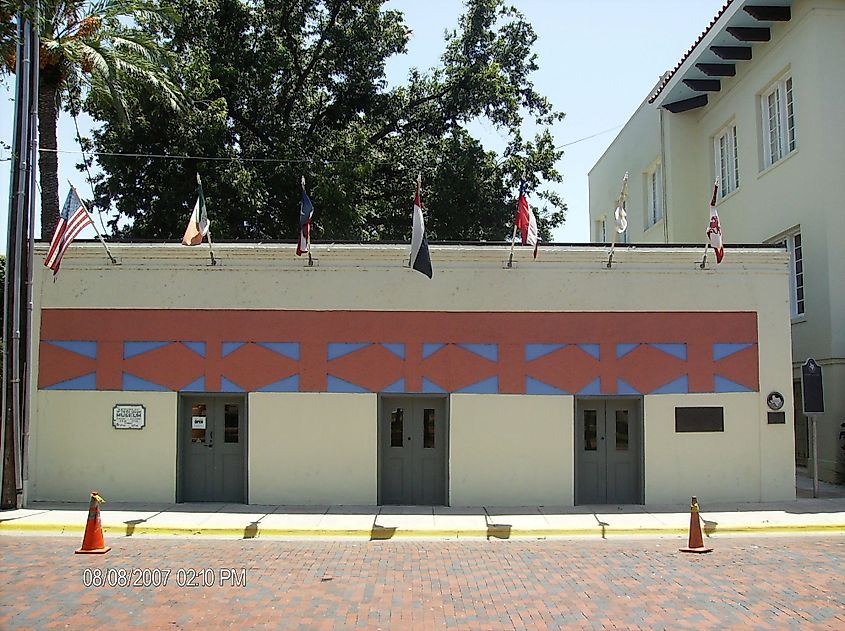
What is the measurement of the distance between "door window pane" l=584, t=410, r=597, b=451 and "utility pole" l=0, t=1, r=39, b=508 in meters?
10.2

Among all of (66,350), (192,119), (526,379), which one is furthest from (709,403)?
(192,119)

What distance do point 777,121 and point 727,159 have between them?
123 inches

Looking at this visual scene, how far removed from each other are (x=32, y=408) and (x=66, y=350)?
1231 millimetres

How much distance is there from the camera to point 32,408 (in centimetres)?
1547

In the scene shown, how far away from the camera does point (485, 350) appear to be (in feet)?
50.4

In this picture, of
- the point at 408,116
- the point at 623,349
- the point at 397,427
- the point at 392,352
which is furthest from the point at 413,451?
the point at 408,116

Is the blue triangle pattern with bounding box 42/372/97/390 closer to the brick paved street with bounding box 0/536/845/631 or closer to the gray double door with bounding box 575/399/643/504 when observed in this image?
the brick paved street with bounding box 0/536/845/631

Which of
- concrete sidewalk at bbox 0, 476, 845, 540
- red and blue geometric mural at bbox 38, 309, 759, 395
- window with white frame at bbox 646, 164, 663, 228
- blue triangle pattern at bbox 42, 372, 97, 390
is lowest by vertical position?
concrete sidewalk at bbox 0, 476, 845, 540

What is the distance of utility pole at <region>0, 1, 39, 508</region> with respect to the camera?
14.4m

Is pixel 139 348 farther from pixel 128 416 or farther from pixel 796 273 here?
pixel 796 273

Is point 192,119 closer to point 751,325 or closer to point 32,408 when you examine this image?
point 32,408

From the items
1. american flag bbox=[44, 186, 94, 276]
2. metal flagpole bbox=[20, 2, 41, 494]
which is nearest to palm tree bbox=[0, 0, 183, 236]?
metal flagpole bbox=[20, 2, 41, 494]

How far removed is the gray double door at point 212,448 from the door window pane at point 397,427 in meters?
2.75

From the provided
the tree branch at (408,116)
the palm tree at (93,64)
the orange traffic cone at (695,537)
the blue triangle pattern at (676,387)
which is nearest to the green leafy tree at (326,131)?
the tree branch at (408,116)
